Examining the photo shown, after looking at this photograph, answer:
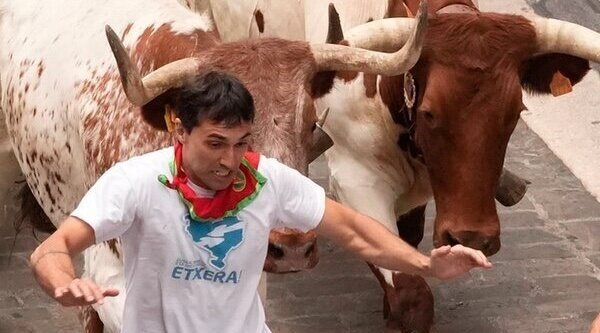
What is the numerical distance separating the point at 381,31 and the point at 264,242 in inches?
81.8

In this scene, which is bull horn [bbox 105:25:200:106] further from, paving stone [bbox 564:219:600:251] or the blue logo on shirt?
paving stone [bbox 564:219:600:251]

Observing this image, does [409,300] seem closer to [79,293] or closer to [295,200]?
[295,200]

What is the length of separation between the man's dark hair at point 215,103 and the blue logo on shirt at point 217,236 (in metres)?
0.27

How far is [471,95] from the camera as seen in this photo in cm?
591

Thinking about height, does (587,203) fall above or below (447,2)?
below

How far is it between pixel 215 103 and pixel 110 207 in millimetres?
400

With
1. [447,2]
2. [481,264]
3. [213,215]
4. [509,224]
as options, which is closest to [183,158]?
[213,215]

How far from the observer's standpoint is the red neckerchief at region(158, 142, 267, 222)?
4137 millimetres

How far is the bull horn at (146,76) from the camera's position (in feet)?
15.6

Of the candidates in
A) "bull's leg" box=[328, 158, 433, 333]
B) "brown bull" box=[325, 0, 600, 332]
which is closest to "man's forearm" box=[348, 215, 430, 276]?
"brown bull" box=[325, 0, 600, 332]

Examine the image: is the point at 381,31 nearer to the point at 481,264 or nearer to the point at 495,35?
the point at 495,35

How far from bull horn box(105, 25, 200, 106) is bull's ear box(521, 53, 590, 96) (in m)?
1.77

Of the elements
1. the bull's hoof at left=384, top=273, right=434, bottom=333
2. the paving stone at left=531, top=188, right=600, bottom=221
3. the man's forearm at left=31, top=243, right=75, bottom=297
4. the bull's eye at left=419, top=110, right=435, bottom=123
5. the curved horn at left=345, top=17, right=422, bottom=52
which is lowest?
the paving stone at left=531, top=188, right=600, bottom=221

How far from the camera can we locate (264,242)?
4.29 metres
